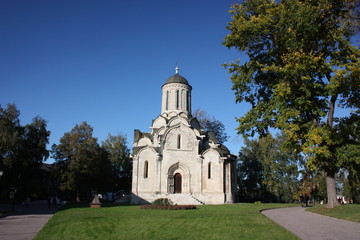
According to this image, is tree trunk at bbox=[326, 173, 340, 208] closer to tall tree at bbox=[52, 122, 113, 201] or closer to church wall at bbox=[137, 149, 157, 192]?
church wall at bbox=[137, 149, 157, 192]

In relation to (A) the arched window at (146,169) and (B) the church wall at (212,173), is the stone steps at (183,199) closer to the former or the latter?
(B) the church wall at (212,173)

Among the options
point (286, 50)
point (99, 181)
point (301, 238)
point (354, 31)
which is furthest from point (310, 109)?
point (99, 181)

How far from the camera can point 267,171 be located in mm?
42094

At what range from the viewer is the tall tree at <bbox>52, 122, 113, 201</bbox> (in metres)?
36.2

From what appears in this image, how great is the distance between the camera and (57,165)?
39.3 metres

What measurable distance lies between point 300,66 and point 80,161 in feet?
97.5

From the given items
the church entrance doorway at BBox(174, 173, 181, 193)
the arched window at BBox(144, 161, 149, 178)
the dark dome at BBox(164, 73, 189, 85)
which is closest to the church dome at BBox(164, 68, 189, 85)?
the dark dome at BBox(164, 73, 189, 85)

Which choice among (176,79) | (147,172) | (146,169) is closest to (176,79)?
(176,79)

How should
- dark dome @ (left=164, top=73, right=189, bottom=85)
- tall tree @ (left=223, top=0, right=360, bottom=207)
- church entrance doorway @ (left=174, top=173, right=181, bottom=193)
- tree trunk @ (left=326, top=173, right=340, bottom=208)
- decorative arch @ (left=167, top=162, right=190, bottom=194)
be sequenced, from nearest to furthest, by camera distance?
tall tree @ (left=223, top=0, right=360, bottom=207), tree trunk @ (left=326, top=173, right=340, bottom=208), decorative arch @ (left=167, top=162, right=190, bottom=194), church entrance doorway @ (left=174, top=173, right=181, bottom=193), dark dome @ (left=164, top=73, right=189, bottom=85)

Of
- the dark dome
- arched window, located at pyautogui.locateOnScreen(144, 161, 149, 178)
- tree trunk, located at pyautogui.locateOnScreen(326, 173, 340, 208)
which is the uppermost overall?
the dark dome

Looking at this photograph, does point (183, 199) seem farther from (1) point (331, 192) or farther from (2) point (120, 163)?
(2) point (120, 163)

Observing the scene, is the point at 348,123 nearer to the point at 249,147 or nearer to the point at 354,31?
the point at 354,31

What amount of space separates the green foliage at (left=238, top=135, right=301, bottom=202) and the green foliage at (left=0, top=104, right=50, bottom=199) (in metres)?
29.5

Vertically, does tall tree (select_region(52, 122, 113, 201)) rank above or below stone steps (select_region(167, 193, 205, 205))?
above
